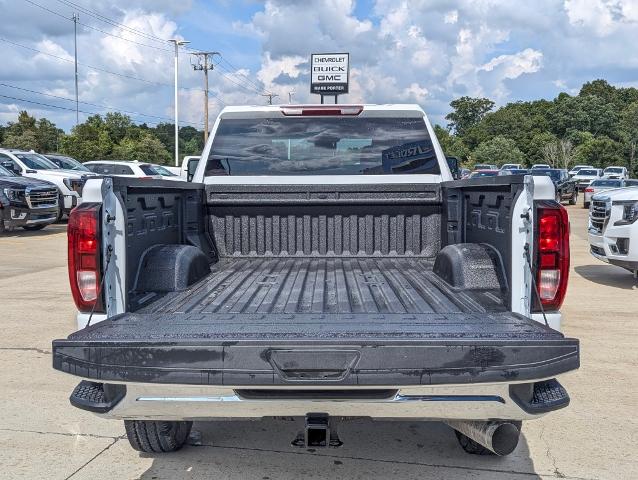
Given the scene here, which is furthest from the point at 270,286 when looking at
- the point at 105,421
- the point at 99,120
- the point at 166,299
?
the point at 99,120

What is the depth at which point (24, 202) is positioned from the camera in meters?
15.3

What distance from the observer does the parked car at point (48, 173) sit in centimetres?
1772

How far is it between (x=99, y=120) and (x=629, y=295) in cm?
5741

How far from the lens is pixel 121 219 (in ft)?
10.5

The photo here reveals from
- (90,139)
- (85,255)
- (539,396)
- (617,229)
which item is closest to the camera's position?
(539,396)

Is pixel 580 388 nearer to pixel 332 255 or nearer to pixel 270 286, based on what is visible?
pixel 332 255

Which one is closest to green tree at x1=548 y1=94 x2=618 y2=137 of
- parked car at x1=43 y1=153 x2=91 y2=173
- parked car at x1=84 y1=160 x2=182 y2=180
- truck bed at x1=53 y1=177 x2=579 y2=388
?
parked car at x1=84 y1=160 x2=182 y2=180

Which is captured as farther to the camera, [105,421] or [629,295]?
[629,295]

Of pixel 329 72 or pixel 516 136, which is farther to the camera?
pixel 516 136

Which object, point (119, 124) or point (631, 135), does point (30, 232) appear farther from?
point (631, 135)

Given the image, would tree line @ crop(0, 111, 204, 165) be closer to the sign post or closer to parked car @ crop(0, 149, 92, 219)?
parked car @ crop(0, 149, 92, 219)

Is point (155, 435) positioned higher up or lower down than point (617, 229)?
lower down

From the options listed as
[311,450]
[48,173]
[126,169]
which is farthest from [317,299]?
[126,169]

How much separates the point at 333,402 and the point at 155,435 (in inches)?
57.3
